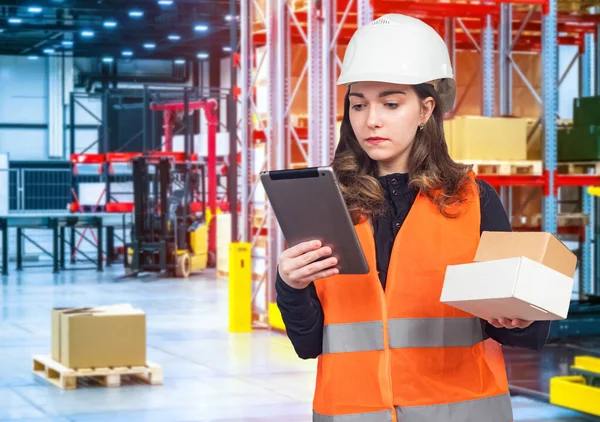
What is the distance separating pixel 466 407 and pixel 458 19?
988 centimetres

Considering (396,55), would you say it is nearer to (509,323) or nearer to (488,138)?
(509,323)

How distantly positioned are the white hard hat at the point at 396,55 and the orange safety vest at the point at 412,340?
310 mm

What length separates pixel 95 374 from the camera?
9.07 m

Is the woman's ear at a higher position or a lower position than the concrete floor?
higher

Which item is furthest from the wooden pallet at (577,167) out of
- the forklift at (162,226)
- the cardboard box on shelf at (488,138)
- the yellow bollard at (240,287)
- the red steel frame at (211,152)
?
the red steel frame at (211,152)

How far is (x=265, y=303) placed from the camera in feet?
42.8

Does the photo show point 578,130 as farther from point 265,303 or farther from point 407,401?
point 407,401

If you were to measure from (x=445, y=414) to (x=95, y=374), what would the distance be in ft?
23.2

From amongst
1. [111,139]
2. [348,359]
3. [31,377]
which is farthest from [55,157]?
[348,359]

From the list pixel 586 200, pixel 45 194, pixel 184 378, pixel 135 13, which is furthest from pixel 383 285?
pixel 45 194

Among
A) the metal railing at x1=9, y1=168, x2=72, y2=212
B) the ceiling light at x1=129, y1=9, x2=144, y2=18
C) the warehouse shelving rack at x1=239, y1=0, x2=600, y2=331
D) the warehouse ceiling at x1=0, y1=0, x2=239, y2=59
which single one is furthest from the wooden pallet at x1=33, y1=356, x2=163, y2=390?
the metal railing at x1=9, y1=168, x2=72, y2=212

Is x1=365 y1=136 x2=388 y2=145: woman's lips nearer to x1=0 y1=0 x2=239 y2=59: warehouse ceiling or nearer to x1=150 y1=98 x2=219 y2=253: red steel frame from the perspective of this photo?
x1=150 y1=98 x2=219 y2=253: red steel frame

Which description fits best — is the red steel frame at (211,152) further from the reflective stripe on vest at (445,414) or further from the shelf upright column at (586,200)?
the reflective stripe on vest at (445,414)

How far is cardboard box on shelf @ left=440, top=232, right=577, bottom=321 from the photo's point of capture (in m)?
2.29
